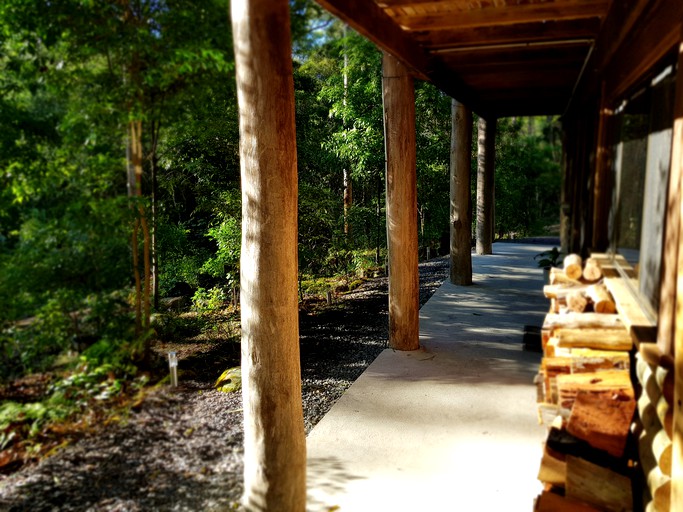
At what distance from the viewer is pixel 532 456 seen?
3.09 m

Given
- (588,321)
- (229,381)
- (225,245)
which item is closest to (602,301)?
(588,321)

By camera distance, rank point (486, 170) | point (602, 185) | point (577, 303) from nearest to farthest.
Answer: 1. point (577, 303)
2. point (602, 185)
3. point (486, 170)

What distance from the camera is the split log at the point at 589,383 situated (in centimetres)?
236

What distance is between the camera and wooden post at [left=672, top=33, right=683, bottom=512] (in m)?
1.67

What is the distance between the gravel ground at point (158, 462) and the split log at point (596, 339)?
182cm

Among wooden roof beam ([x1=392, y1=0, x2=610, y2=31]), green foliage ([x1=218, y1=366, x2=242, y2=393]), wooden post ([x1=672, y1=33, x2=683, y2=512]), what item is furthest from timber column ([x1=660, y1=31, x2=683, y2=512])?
green foliage ([x1=218, y1=366, x2=242, y2=393])

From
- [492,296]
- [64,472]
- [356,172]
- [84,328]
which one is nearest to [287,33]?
[84,328]

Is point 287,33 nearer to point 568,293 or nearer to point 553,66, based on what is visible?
point 568,293

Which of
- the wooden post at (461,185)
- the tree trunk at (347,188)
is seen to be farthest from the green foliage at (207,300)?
Answer: the wooden post at (461,185)

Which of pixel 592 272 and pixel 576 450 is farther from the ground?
pixel 592 272

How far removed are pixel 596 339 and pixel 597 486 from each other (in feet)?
2.26

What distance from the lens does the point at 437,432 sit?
11.4 ft

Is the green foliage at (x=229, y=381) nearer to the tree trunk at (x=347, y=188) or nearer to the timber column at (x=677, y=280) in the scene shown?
the timber column at (x=677, y=280)

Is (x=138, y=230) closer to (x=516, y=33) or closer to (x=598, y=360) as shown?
(x=598, y=360)
